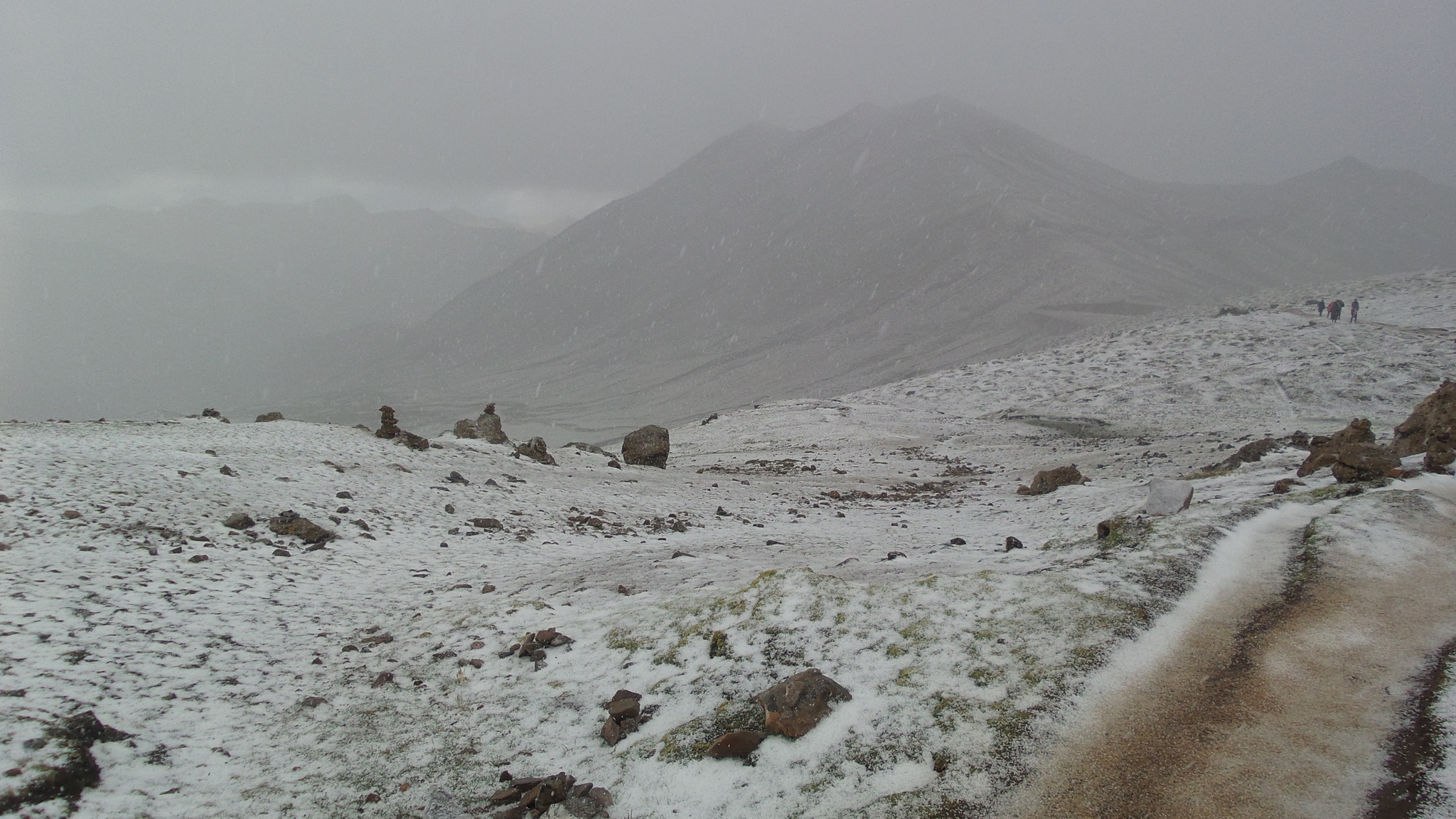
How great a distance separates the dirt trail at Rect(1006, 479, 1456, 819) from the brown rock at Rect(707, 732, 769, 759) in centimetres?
221

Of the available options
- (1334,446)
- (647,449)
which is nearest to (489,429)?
(647,449)

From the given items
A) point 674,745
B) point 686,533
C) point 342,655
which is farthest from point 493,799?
point 686,533

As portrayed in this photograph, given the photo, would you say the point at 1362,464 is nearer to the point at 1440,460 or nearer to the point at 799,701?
the point at 1440,460

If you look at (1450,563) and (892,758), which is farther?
(1450,563)

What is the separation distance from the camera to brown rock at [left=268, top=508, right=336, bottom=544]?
13.7m

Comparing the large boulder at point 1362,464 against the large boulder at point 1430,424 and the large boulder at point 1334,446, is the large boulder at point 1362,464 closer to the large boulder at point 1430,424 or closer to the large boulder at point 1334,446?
the large boulder at point 1334,446

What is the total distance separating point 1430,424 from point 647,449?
82.7 feet

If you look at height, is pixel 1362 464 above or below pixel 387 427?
below

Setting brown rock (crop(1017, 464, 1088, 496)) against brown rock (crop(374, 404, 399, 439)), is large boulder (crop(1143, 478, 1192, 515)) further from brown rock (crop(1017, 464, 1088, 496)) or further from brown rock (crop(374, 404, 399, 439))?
brown rock (crop(374, 404, 399, 439))

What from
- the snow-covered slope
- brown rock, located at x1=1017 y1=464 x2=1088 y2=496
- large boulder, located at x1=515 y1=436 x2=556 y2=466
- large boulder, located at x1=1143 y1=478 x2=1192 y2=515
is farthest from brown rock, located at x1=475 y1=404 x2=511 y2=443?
large boulder, located at x1=1143 y1=478 x2=1192 y2=515

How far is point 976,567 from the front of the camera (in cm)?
1187

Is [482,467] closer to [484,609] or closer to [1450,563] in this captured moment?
[484,609]

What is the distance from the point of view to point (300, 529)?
1381 centimetres

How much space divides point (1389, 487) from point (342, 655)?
17634 mm
